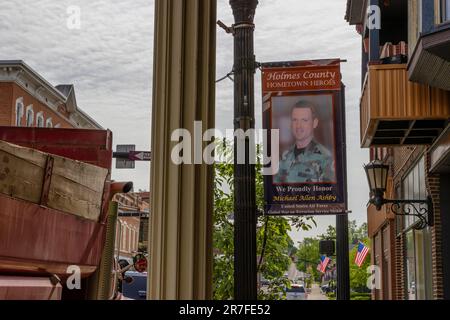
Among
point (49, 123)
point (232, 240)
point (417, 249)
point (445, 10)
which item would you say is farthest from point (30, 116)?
A: point (417, 249)

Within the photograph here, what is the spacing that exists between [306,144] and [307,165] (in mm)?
166

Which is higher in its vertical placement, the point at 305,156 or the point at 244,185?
the point at 305,156

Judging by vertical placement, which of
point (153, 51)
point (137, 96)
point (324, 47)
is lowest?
point (137, 96)

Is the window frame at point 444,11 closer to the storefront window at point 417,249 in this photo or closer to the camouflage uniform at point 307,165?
the camouflage uniform at point 307,165

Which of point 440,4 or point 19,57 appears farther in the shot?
point 440,4

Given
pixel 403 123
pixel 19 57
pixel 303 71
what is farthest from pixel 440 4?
pixel 19 57

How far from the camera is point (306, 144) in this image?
5.24 metres

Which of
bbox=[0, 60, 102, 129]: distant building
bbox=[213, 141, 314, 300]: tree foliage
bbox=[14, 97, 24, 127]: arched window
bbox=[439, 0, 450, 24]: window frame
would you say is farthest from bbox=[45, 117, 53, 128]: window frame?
bbox=[439, 0, 450, 24]: window frame

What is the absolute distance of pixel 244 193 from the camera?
482 cm

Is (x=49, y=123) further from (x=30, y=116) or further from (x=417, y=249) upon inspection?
(x=417, y=249)

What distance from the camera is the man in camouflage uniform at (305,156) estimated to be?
17.1 ft

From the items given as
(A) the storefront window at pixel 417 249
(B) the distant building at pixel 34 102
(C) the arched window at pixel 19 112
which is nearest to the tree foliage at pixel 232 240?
(A) the storefront window at pixel 417 249

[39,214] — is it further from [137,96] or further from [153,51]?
[153,51]

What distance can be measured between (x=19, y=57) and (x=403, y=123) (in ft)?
18.3
